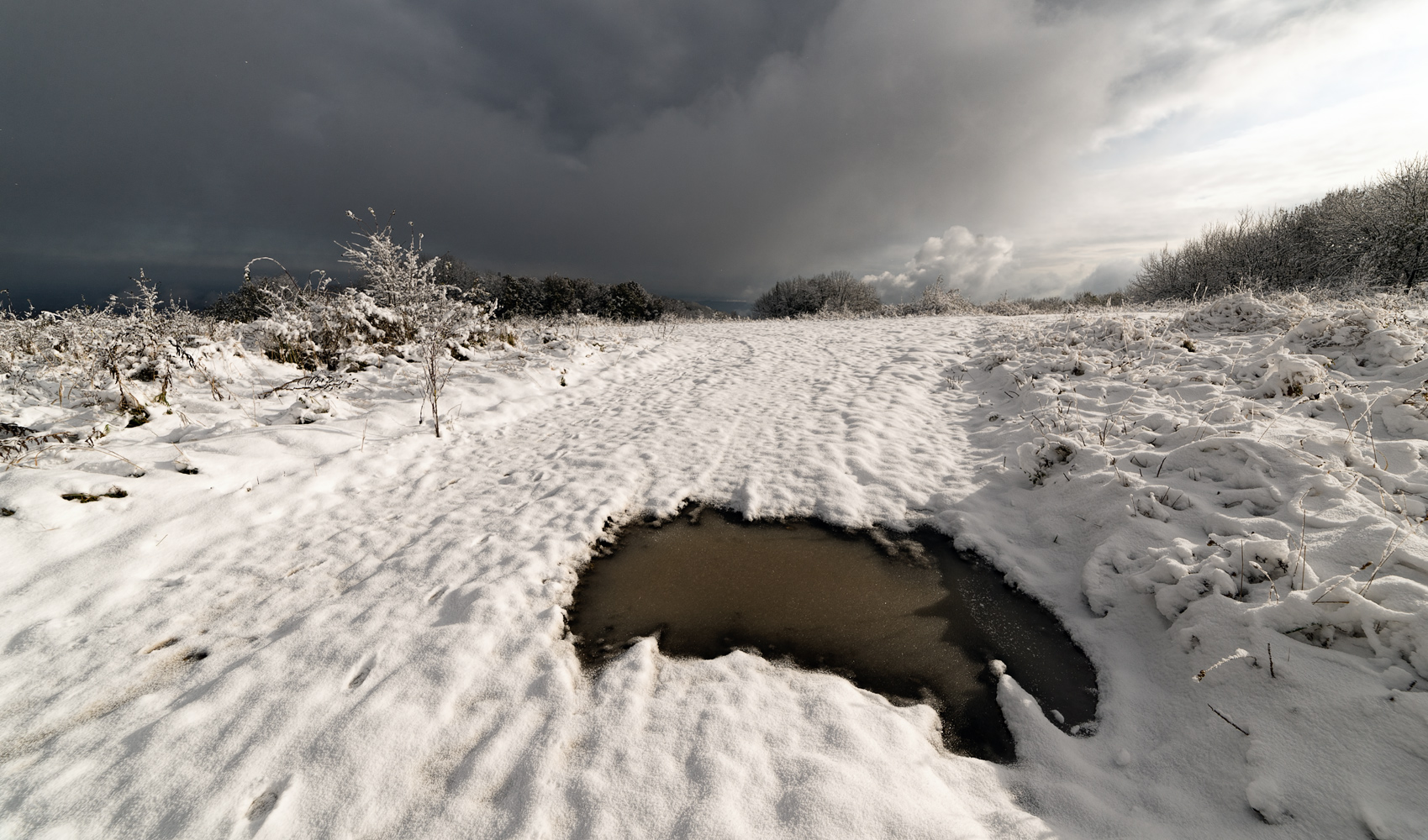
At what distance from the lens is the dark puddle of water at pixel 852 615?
242 cm

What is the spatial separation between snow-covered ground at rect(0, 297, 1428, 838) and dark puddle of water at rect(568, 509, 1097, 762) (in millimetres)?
146

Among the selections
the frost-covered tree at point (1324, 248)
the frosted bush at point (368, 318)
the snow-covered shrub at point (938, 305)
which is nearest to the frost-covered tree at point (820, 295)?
the snow-covered shrub at point (938, 305)

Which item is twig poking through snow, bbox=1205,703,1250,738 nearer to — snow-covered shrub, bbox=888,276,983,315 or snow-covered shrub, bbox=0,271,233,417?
snow-covered shrub, bbox=0,271,233,417

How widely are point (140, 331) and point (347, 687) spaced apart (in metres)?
7.45

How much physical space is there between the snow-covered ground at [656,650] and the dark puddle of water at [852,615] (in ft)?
0.48

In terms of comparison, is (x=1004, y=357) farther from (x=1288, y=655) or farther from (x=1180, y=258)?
(x=1180, y=258)

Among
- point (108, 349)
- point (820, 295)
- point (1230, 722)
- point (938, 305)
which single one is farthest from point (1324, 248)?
point (108, 349)

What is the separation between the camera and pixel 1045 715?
2.25m

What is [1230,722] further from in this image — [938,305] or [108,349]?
[938,305]

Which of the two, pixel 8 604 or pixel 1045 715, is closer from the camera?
pixel 1045 715

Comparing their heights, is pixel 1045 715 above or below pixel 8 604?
below

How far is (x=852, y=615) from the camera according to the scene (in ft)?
9.66

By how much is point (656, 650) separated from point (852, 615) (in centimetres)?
126

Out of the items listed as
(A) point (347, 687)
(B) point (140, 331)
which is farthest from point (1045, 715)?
(B) point (140, 331)
